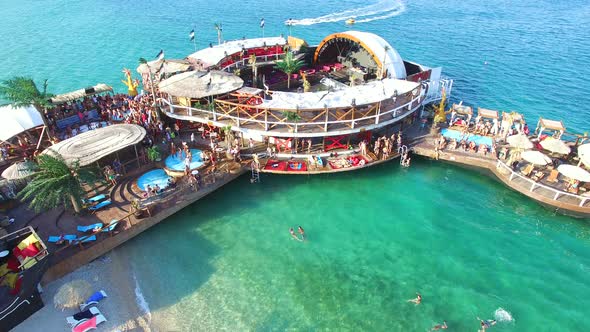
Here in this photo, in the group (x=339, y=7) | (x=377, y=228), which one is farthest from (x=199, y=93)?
(x=339, y=7)

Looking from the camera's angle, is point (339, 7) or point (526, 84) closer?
point (526, 84)

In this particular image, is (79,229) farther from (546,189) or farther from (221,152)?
(546,189)

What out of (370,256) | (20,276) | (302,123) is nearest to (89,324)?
(20,276)

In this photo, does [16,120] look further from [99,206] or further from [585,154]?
[585,154]

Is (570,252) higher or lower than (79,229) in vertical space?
lower

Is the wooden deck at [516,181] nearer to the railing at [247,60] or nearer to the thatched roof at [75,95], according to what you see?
the railing at [247,60]
